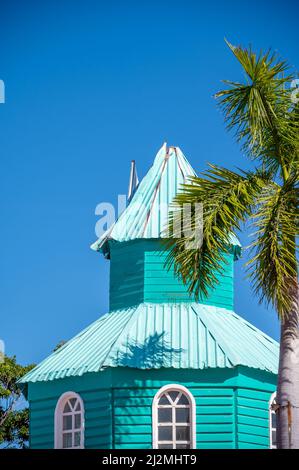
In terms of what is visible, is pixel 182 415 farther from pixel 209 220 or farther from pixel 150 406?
pixel 209 220

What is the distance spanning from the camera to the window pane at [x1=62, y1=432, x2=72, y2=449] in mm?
26359

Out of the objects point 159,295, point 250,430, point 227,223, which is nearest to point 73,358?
point 159,295

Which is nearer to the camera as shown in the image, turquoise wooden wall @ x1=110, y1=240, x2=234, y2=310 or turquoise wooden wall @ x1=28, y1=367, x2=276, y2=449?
turquoise wooden wall @ x1=28, y1=367, x2=276, y2=449

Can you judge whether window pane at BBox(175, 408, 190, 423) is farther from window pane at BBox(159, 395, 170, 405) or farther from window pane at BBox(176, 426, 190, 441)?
window pane at BBox(159, 395, 170, 405)

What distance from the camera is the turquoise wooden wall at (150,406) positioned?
25203mm

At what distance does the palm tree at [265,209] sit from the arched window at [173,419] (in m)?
4.80

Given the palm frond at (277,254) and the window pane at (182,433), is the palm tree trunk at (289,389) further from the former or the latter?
the window pane at (182,433)

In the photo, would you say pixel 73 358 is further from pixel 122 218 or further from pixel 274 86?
pixel 274 86

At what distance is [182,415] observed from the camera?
25.4 meters

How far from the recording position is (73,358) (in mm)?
26750

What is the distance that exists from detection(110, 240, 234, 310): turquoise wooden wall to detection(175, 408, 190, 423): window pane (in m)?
2.97

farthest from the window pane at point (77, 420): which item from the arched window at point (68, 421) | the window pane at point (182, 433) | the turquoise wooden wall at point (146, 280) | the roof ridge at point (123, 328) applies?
the turquoise wooden wall at point (146, 280)

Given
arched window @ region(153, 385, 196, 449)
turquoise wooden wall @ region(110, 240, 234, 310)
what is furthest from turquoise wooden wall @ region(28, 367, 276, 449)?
turquoise wooden wall @ region(110, 240, 234, 310)

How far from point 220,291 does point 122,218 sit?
2953 mm
